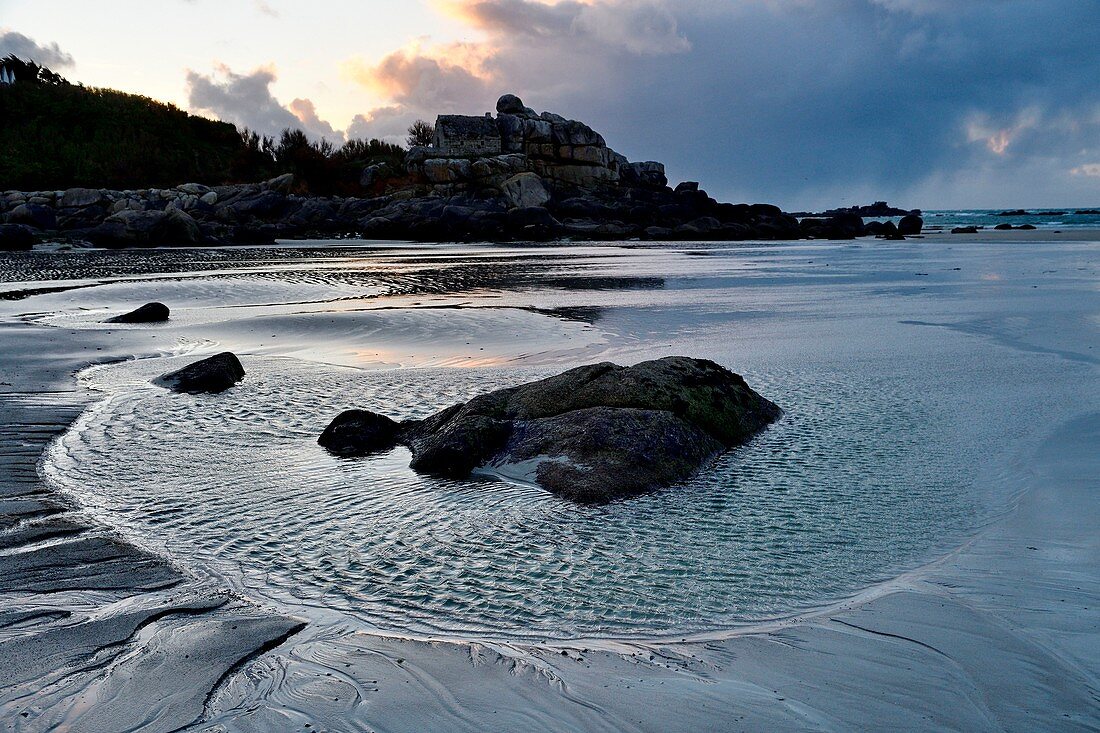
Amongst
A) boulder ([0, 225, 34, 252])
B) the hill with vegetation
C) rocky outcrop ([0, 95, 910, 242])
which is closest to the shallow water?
boulder ([0, 225, 34, 252])

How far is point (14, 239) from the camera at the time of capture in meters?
31.2

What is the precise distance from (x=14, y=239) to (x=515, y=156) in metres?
38.4

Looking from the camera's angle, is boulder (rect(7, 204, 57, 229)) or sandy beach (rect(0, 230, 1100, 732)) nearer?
sandy beach (rect(0, 230, 1100, 732))

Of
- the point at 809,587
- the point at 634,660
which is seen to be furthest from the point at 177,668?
the point at 809,587

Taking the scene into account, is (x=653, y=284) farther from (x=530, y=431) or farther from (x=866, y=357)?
(x=530, y=431)

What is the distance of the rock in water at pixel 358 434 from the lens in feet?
18.7

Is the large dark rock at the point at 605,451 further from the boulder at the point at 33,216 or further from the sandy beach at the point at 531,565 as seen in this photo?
the boulder at the point at 33,216

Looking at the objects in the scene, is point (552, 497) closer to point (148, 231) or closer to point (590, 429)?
point (590, 429)

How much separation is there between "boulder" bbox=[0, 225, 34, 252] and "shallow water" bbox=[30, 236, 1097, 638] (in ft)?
84.7

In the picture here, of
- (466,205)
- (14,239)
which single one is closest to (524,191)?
(466,205)

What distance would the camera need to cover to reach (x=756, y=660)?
115 inches

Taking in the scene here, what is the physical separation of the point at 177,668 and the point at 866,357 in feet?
26.1

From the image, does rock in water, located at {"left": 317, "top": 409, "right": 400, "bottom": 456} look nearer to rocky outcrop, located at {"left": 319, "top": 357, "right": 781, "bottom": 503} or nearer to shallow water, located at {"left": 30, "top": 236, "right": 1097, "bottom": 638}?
rocky outcrop, located at {"left": 319, "top": 357, "right": 781, "bottom": 503}

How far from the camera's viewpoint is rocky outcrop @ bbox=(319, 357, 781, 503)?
5.02 meters
